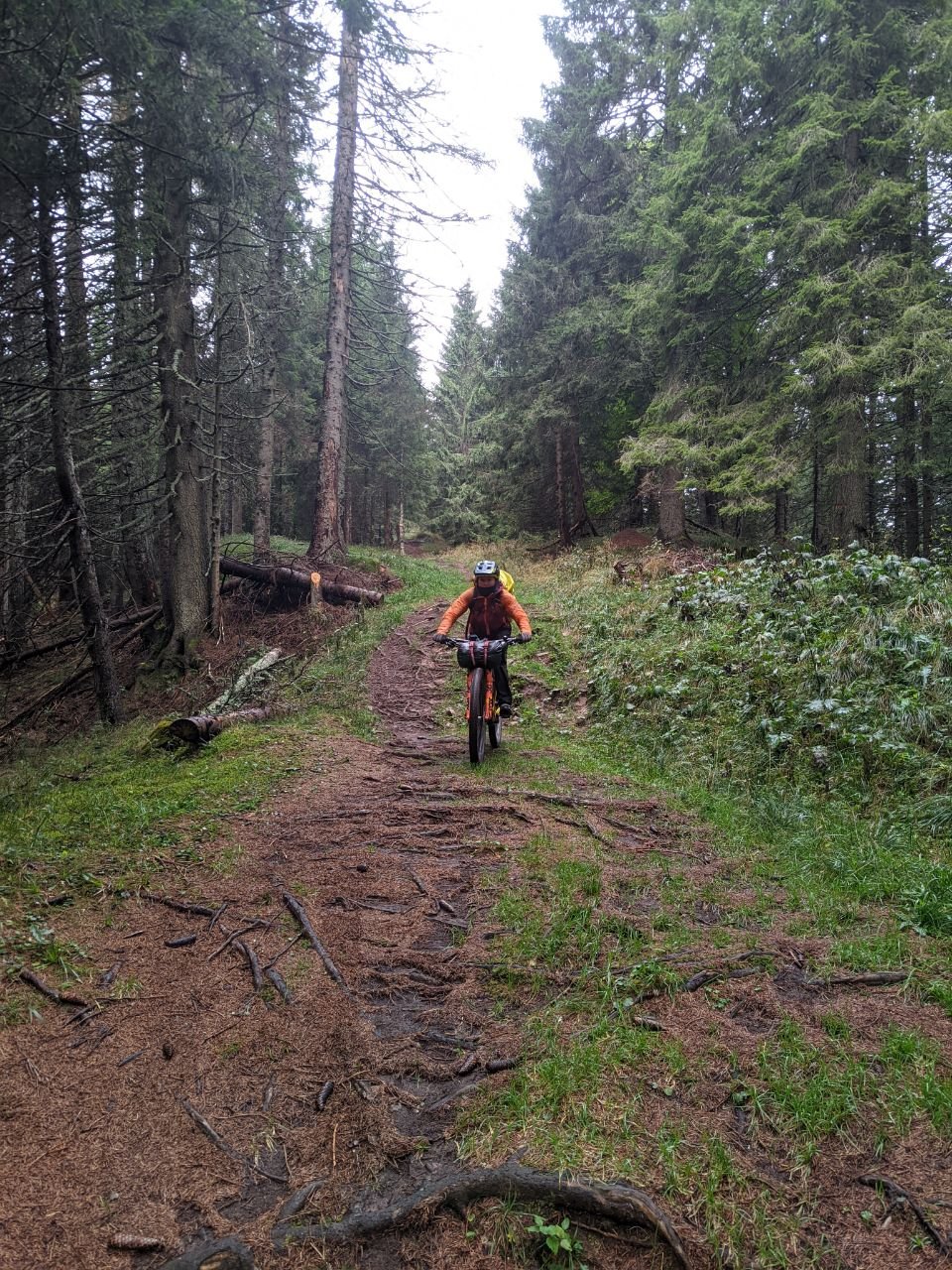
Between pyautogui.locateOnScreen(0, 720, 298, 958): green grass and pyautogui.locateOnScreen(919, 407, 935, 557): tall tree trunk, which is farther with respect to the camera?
pyautogui.locateOnScreen(919, 407, 935, 557): tall tree trunk

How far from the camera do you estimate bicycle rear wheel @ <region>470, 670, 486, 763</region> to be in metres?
7.24

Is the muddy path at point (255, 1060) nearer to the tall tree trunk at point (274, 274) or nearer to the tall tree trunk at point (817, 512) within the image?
the tall tree trunk at point (274, 274)

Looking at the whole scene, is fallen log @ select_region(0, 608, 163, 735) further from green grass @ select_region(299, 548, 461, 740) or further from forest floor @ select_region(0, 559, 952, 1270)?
forest floor @ select_region(0, 559, 952, 1270)

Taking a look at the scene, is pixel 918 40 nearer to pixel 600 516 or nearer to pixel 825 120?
pixel 825 120

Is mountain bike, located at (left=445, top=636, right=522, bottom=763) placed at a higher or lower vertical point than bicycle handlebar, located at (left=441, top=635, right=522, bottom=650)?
lower

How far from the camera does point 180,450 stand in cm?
1214

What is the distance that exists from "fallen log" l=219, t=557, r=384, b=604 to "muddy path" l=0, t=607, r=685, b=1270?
10.4m

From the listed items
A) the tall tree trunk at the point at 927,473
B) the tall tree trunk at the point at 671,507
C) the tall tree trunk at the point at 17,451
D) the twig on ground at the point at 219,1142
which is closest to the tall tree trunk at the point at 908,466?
the tall tree trunk at the point at 927,473

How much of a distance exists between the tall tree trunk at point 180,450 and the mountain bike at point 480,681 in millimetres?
6815

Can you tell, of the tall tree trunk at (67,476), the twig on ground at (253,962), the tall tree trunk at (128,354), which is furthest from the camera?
the tall tree trunk at (128,354)

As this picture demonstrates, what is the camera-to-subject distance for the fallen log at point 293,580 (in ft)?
49.0

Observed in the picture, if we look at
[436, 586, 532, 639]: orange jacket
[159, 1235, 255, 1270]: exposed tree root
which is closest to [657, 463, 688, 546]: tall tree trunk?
[436, 586, 532, 639]: orange jacket

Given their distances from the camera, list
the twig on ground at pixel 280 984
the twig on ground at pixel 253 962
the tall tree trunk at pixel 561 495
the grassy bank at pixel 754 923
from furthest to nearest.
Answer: the tall tree trunk at pixel 561 495 < the twig on ground at pixel 253 962 < the twig on ground at pixel 280 984 < the grassy bank at pixel 754 923

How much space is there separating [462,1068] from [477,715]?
4569 mm
